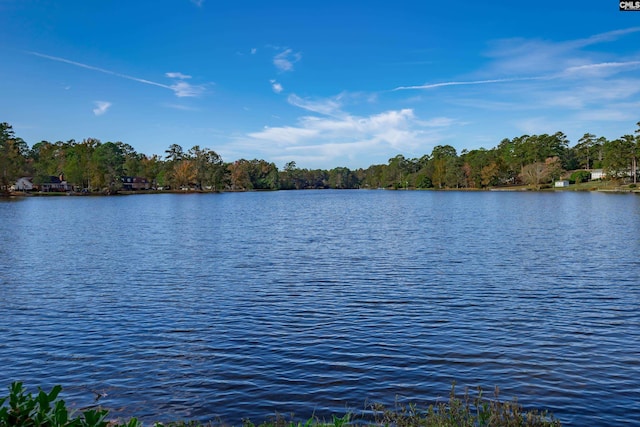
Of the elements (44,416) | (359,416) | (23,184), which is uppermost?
(23,184)

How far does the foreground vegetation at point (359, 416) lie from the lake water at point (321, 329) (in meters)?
0.92

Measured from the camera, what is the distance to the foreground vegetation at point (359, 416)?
19.7ft

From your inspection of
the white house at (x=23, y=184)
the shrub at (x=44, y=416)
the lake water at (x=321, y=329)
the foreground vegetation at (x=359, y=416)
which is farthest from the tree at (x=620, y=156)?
the white house at (x=23, y=184)

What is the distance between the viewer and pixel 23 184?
19525 cm

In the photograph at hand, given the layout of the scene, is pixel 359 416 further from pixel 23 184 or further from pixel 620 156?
pixel 23 184

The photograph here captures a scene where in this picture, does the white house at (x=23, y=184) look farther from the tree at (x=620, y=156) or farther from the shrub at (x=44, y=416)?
the shrub at (x=44, y=416)

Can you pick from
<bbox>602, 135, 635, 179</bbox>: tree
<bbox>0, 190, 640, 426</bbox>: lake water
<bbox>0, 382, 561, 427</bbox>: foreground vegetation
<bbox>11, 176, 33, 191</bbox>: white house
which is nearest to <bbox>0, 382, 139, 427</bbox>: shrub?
<bbox>0, 382, 561, 427</bbox>: foreground vegetation

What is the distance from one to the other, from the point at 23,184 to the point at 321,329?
212m

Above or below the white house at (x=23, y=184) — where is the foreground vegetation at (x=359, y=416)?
below

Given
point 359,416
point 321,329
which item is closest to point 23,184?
point 321,329

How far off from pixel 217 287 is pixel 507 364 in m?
16.0

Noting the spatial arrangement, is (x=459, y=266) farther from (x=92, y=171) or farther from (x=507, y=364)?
(x=92, y=171)

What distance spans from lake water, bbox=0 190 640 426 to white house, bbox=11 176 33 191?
7181 inches

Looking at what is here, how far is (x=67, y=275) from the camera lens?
2962 cm
